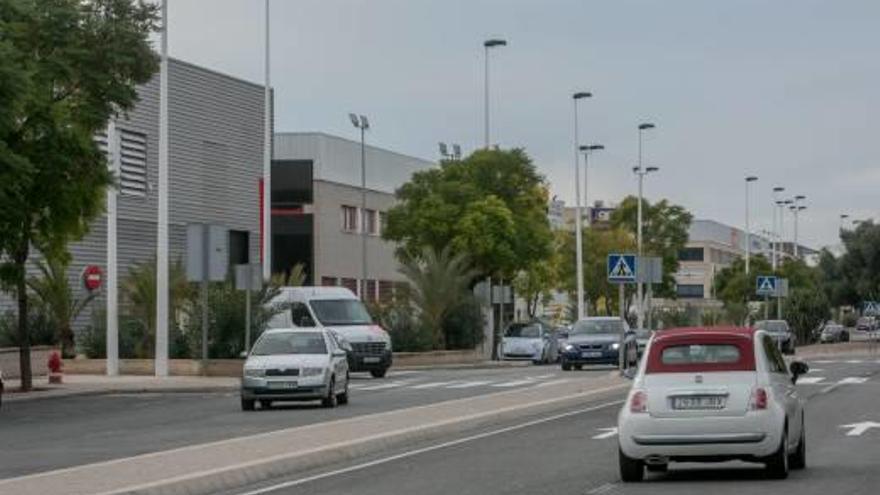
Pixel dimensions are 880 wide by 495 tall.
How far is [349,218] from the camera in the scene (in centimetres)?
8719

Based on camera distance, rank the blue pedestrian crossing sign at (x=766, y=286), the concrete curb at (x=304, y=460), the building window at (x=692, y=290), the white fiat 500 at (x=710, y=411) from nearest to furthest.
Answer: the concrete curb at (x=304, y=460)
the white fiat 500 at (x=710, y=411)
the blue pedestrian crossing sign at (x=766, y=286)
the building window at (x=692, y=290)

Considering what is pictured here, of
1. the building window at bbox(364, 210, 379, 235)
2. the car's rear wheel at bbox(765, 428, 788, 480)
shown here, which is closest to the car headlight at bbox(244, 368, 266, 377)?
the car's rear wheel at bbox(765, 428, 788, 480)

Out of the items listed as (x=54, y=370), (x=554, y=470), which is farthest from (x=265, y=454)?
(x=54, y=370)

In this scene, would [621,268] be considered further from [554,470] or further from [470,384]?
[554,470]

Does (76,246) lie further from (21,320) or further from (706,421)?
(706,421)

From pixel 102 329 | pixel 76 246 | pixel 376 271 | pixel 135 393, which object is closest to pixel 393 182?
pixel 376 271

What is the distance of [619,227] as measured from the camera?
356 feet

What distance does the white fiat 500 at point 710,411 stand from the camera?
1755 cm

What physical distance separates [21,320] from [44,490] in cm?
2508

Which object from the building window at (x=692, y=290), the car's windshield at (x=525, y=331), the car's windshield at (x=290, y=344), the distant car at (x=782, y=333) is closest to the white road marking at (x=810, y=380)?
the car's windshield at (x=290, y=344)

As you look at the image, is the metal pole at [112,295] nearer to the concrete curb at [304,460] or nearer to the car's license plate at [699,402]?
the concrete curb at [304,460]

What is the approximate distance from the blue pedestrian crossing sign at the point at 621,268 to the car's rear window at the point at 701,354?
2159 centimetres

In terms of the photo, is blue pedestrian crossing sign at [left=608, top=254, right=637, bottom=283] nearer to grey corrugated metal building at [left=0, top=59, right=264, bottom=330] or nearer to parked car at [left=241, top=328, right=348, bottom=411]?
parked car at [left=241, top=328, right=348, bottom=411]

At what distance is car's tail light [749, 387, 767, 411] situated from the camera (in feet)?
57.6
